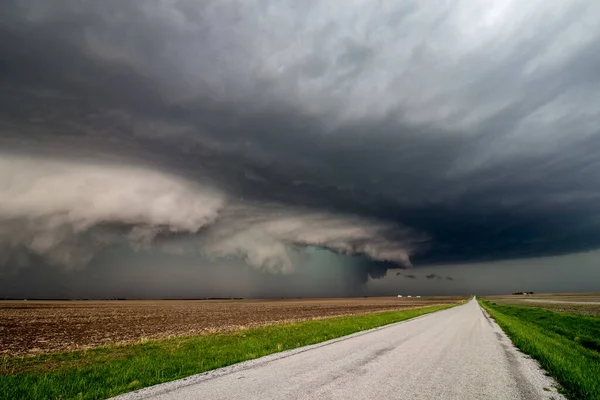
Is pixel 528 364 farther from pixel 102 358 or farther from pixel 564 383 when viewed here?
pixel 102 358

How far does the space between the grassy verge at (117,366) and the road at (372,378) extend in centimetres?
127

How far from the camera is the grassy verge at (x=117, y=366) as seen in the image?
957 cm

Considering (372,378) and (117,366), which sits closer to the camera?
(372,378)

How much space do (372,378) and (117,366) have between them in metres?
9.47

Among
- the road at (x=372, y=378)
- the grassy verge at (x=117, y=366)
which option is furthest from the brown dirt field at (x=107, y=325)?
the road at (x=372, y=378)

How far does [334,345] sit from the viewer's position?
17609 millimetres

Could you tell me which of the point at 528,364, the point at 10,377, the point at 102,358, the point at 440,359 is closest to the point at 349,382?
the point at 440,359

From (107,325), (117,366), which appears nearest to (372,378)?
(117,366)

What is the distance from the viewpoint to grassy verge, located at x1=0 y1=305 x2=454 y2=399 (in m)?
9.57

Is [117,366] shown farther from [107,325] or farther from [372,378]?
[107,325]

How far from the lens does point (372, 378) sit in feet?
33.3

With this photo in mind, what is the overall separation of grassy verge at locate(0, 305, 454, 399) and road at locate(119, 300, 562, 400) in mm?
1275

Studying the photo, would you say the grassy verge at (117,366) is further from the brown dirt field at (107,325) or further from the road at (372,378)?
the brown dirt field at (107,325)

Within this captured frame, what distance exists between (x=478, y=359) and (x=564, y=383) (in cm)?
394
